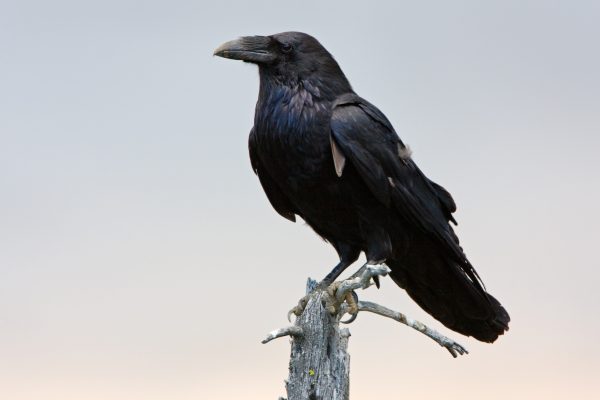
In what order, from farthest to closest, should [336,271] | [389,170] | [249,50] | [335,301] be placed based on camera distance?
[336,271]
[249,50]
[389,170]
[335,301]

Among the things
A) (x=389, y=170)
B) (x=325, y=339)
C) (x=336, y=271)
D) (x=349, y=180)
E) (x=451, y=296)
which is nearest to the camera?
(x=325, y=339)

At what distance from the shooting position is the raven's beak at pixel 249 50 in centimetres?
769

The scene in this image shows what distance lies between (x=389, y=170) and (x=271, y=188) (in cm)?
95

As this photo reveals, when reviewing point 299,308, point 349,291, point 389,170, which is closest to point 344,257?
point 299,308

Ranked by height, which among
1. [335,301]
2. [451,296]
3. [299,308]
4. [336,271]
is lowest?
[335,301]

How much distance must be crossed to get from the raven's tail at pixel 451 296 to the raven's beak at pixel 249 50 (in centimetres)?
168

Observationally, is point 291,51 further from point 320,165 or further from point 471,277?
point 471,277

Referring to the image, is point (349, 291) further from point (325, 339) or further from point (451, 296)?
point (451, 296)

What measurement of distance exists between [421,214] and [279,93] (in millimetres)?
1247

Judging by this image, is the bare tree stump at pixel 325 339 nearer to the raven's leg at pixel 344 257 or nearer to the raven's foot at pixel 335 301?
the raven's foot at pixel 335 301

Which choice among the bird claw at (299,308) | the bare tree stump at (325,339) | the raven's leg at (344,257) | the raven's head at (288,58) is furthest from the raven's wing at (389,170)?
the bird claw at (299,308)

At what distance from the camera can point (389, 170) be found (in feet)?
24.5

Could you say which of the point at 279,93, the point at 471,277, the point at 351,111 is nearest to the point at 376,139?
the point at 351,111

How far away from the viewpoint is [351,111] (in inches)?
295
